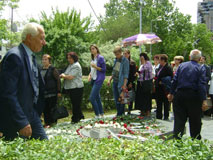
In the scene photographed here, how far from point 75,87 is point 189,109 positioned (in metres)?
3.25

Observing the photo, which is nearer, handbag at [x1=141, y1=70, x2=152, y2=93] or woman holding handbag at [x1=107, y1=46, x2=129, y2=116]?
woman holding handbag at [x1=107, y1=46, x2=129, y2=116]

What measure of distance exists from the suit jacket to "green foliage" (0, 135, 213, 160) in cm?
37

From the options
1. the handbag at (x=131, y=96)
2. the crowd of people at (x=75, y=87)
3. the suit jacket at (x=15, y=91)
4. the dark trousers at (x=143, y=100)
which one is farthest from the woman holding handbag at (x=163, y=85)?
the suit jacket at (x=15, y=91)

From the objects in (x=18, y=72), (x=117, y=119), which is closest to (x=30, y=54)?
(x=18, y=72)

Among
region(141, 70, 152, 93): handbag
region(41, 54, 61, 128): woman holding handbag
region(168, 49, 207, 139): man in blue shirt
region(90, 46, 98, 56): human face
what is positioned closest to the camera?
region(168, 49, 207, 139): man in blue shirt

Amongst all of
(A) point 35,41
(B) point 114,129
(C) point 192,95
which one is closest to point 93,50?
(B) point 114,129

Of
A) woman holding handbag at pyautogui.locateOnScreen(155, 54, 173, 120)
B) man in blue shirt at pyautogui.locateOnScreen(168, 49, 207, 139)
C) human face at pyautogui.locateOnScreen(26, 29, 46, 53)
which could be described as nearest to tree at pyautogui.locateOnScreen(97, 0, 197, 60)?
woman holding handbag at pyautogui.locateOnScreen(155, 54, 173, 120)

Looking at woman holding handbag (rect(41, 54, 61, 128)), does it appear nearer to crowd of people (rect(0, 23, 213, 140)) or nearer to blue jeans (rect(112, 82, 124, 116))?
crowd of people (rect(0, 23, 213, 140))

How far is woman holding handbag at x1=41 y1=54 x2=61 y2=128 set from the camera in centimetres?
715

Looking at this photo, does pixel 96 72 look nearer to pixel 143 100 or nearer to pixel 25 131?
pixel 143 100

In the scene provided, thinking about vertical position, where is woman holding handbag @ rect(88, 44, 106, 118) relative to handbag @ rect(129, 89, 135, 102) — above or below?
above

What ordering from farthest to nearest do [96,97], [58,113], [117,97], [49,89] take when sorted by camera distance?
1. [117,97]
2. [96,97]
3. [49,89]
4. [58,113]

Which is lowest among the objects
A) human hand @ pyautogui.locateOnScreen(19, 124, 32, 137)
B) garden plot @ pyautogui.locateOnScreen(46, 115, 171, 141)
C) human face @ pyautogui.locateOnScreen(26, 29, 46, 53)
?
garden plot @ pyautogui.locateOnScreen(46, 115, 171, 141)

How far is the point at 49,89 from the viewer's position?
7156mm
